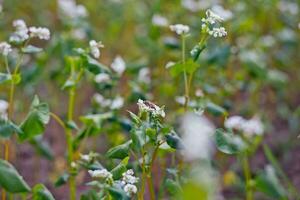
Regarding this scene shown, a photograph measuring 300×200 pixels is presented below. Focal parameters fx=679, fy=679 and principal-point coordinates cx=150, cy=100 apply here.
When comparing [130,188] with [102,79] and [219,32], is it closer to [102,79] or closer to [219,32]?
[219,32]

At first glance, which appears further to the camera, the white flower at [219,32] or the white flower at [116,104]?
the white flower at [116,104]

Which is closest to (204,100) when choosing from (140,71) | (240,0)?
(140,71)

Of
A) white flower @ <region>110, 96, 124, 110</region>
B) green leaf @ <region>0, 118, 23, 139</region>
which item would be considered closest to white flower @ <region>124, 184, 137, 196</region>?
green leaf @ <region>0, 118, 23, 139</region>

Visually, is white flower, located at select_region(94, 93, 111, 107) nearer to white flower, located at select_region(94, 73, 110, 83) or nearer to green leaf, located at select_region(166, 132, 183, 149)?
white flower, located at select_region(94, 73, 110, 83)

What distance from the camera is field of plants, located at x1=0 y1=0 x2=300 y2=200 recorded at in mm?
1596

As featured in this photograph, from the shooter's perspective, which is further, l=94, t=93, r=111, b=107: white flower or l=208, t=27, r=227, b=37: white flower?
l=94, t=93, r=111, b=107: white flower

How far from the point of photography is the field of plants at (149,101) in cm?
160

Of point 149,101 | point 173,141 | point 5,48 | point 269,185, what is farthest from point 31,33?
point 269,185

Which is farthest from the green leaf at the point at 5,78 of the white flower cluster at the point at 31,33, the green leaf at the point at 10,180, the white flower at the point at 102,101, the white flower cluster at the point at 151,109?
the white flower at the point at 102,101

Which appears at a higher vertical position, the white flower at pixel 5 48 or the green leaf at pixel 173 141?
the white flower at pixel 5 48

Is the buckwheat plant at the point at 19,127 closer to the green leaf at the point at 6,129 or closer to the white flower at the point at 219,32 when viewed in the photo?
the green leaf at the point at 6,129

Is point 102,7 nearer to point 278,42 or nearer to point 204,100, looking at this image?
point 278,42

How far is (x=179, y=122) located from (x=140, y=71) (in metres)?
0.29

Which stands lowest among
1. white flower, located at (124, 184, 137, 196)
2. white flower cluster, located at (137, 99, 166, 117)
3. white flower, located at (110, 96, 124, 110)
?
white flower, located at (124, 184, 137, 196)
